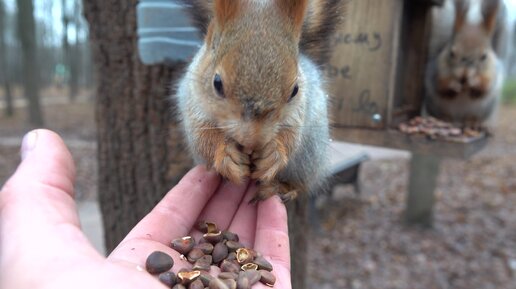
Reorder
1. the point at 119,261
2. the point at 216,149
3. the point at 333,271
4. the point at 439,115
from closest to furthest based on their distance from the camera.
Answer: the point at 119,261, the point at 216,149, the point at 439,115, the point at 333,271

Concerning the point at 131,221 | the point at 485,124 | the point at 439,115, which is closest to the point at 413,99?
the point at 439,115

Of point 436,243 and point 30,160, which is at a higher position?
point 30,160

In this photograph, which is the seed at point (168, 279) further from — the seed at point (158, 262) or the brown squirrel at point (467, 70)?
the brown squirrel at point (467, 70)

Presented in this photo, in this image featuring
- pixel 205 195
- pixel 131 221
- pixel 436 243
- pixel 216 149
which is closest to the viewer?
pixel 216 149

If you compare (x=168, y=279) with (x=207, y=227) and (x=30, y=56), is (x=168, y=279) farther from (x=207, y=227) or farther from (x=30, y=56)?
(x=30, y=56)

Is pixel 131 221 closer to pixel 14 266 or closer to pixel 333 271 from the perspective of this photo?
pixel 14 266

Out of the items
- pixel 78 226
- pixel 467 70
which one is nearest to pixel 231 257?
pixel 78 226

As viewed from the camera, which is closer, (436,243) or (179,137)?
(179,137)

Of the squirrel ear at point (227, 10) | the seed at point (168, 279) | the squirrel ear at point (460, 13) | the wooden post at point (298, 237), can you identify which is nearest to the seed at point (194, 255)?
the seed at point (168, 279)
